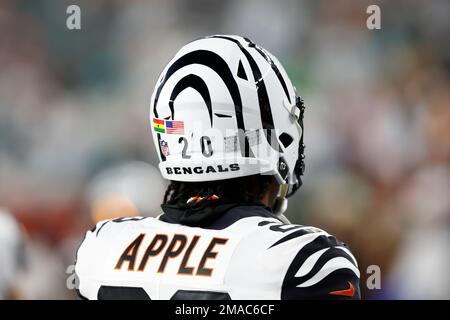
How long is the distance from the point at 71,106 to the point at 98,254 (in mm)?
4173

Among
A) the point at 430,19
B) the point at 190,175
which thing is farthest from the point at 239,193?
the point at 430,19

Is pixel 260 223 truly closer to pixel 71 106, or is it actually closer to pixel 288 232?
pixel 288 232

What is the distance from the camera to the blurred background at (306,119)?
17.0ft

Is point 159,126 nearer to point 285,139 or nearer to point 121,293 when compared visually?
point 285,139

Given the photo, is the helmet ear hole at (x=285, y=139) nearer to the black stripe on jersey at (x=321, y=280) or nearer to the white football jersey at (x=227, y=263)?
the white football jersey at (x=227, y=263)

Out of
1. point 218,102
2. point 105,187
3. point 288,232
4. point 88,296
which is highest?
point 218,102

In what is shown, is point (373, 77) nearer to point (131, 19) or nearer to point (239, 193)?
point (131, 19)

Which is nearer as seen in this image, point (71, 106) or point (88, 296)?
point (88, 296)

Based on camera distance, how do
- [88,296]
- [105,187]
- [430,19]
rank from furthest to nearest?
[430,19], [105,187], [88,296]

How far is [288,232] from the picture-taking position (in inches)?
68.6

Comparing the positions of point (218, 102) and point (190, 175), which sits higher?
point (218, 102)

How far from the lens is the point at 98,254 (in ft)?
6.40

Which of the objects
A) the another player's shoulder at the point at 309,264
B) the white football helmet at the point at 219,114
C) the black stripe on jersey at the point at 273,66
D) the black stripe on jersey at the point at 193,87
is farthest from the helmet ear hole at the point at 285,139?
the another player's shoulder at the point at 309,264
